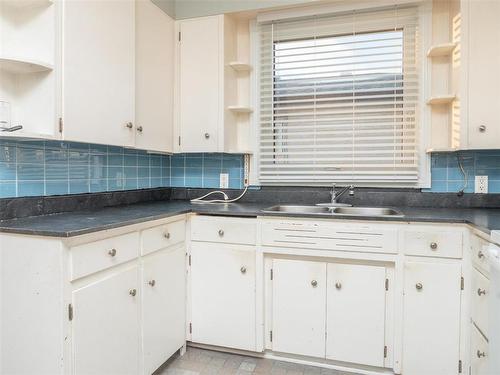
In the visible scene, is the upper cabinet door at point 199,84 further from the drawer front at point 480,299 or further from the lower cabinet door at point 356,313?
the drawer front at point 480,299

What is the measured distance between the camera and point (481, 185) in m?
2.13

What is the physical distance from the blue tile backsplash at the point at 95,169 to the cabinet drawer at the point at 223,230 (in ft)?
2.15

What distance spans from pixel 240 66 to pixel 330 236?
4.64 ft

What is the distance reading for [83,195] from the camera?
196 cm

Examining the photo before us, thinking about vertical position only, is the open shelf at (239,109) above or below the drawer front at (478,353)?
above

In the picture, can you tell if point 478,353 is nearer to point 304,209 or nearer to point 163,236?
point 304,209

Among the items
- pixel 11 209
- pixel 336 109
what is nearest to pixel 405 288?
pixel 336 109

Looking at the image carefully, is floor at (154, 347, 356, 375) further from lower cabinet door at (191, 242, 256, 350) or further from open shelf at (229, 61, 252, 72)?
open shelf at (229, 61, 252, 72)

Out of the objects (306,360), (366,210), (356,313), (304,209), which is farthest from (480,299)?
(304,209)

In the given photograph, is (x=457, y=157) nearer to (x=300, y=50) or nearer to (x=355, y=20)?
(x=355, y=20)

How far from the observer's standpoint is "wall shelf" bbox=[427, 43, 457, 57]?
6.65 feet

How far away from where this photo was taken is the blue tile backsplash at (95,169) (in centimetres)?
Result: 160

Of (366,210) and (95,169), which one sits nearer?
(95,169)

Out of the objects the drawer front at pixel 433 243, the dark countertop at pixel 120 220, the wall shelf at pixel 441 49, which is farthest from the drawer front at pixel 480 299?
the wall shelf at pixel 441 49
